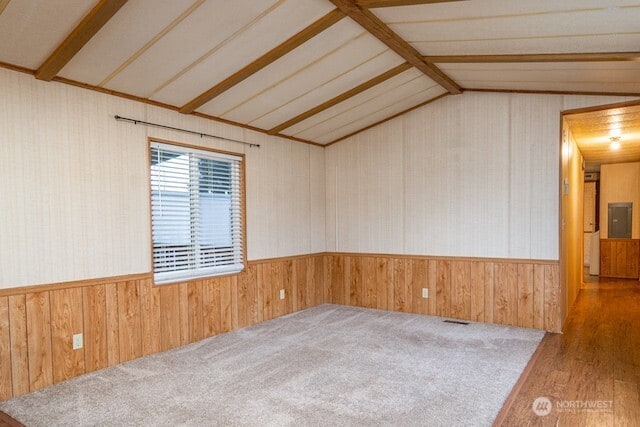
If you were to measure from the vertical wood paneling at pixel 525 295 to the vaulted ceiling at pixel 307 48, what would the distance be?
205 cm

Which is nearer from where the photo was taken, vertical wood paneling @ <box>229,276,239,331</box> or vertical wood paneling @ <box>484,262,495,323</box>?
vertical wood paneling @ <box>229,276,239,331</box>

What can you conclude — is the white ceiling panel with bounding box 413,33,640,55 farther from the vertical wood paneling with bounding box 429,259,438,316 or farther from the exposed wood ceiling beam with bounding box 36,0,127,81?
the vertical wood paneling with bounding box 429,259,438,316

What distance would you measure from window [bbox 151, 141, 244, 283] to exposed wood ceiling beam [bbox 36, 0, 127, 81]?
1142 millimetres

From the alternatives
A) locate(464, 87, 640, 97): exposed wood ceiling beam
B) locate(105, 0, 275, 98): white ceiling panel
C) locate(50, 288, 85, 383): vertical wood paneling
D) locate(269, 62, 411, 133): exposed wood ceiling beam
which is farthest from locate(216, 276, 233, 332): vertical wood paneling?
locate(464, 87, 640, 97): exposed wood ceiling beam

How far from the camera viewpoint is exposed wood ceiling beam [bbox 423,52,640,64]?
3238 millimetres

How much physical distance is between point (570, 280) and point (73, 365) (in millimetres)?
5977

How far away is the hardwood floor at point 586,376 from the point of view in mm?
2648

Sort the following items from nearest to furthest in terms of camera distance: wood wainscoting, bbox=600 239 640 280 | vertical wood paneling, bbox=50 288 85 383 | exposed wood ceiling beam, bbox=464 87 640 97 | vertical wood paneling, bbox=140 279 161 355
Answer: vertical wood paneling, bbox=50 288 85 383 → vertical wood paneling, bbox=140 279 161 355 → exposed wood ceiling beam, bbox=464 87 640 97 → wood wainscoting, bbox=600 239 640 280

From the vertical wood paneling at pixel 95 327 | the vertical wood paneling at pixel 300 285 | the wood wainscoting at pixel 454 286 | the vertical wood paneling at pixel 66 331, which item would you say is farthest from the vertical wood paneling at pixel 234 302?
the wood wainscoting at pixel 454 286

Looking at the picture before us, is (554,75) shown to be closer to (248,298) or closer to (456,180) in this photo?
(456,180)

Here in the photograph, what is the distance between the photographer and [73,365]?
3.41 metres

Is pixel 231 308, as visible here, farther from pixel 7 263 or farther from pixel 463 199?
pixel 463 199

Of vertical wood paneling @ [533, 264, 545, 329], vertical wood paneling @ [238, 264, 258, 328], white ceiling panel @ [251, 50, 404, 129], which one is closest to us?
white ceiling panel @ [251, 50, 404, 129]

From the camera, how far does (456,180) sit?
17.3ft
